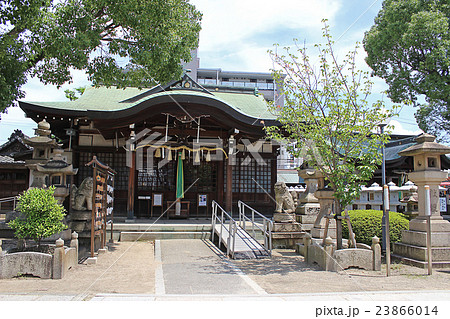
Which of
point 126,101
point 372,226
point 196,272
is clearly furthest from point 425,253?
point 126,101

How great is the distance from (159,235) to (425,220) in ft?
25.3

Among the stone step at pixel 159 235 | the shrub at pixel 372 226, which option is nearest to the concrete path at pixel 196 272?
the stone step at pixel 159 235

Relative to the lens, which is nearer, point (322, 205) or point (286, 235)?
point (322, 205)

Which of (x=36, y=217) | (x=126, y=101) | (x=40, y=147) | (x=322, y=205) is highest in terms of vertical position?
(x=126, y=101)

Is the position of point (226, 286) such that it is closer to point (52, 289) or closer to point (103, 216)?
point (52, 289)

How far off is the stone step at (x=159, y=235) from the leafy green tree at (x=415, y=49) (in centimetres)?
1107

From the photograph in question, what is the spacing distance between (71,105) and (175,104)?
462 cm

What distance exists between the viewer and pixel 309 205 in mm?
10914

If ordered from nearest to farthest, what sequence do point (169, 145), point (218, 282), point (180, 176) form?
point (218, 282) < point (169, 145) < point (180, 176)

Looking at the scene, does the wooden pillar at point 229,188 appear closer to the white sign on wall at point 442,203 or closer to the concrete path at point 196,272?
the concrete path at point 196,272

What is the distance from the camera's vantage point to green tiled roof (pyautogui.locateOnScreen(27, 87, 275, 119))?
43.4 feet

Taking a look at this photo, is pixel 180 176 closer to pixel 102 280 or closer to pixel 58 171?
pixel 58 171

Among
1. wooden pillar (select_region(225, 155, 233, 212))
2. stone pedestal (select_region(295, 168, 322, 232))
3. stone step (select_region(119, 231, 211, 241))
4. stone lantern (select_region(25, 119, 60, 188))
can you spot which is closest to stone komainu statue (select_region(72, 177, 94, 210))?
stone lantern (select_region(25, 119, 60, 188))

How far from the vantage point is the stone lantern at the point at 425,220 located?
7.94 m
